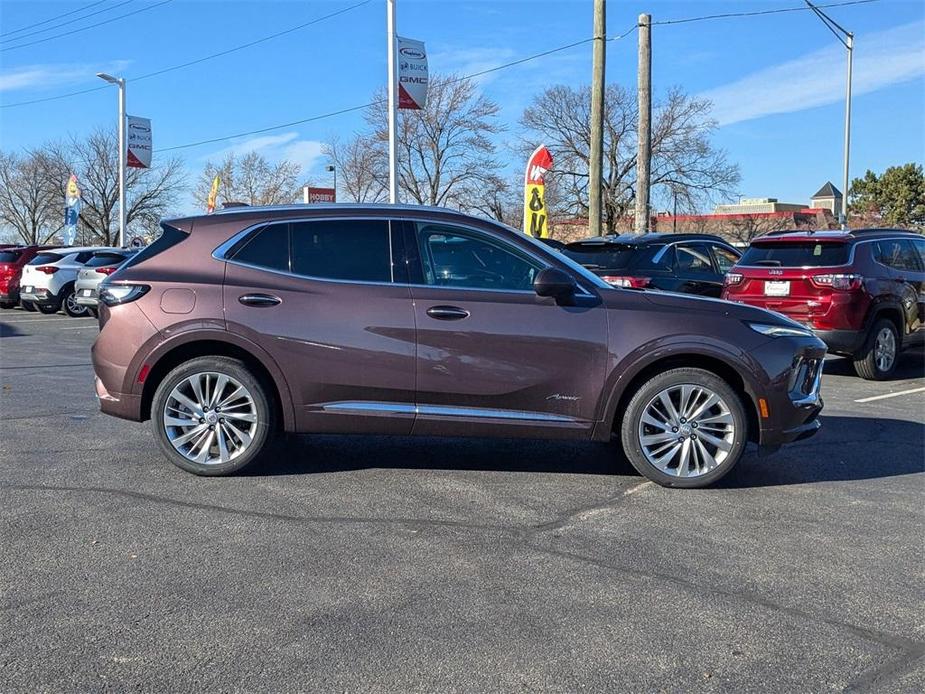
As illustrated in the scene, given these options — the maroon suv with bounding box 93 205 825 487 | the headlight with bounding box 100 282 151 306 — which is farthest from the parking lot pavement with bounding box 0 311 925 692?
the headlight with bounding box 100 282 151 306

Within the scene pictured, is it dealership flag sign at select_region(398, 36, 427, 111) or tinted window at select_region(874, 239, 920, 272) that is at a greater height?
dealership flag sign at select_region(398, 36, 427, 111)

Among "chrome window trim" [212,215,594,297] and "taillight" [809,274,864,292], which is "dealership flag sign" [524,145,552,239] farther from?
"chrome window trim" [212,215,594,297]

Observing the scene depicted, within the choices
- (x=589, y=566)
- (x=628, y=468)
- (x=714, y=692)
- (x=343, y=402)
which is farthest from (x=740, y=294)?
(x=714, y=692)

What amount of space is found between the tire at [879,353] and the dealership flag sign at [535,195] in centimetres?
643

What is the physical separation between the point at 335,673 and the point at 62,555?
1.89 metres

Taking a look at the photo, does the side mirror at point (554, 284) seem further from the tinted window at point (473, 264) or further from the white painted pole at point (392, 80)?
the white painted pole at point (392, 80)

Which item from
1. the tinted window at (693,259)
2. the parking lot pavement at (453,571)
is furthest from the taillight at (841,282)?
the parking lot pavement at (453,571)

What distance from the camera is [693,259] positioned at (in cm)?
1262

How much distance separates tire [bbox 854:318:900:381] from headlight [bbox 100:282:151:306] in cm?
840

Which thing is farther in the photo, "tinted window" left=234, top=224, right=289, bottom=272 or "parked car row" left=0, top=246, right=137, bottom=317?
"parked car row" left=0, top=246, right=137, bottom=317

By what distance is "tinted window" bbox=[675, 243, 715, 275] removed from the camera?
12.4 meters

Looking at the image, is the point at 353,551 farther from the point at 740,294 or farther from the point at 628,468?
the point at 740,294

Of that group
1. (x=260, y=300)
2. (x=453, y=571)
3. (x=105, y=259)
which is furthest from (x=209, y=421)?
(x=105, y=259)

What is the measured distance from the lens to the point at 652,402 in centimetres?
588
